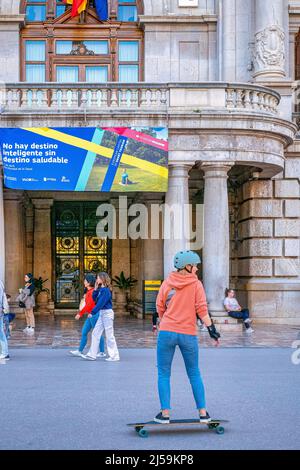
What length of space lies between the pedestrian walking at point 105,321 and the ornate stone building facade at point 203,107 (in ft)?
25.2

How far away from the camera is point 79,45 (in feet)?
98.1

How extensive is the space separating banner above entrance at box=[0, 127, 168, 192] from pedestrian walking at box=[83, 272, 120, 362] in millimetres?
7317

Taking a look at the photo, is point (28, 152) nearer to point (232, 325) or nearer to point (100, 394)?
point (232, 325)

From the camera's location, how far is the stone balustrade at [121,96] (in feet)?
81.7

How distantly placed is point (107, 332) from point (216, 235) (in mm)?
8729

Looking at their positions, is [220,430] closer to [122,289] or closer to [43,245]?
[122,289]

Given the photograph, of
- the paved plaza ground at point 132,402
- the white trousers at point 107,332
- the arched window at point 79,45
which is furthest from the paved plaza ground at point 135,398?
the arched window at point 79,45

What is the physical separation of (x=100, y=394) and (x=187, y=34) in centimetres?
1960

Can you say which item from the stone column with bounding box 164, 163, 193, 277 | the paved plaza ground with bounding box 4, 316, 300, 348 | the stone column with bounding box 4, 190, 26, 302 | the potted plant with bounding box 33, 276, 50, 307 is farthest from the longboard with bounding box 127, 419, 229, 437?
the potted plant with bounding box 33, 276, 50, 307

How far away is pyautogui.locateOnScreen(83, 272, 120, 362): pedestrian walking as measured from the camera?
1714 centimetres

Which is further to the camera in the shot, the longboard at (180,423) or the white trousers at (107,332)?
the white trousers at (107,332)

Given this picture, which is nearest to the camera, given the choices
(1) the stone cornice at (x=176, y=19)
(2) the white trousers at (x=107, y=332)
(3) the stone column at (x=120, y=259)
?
(2) the white trousers at (x=107, y=332)

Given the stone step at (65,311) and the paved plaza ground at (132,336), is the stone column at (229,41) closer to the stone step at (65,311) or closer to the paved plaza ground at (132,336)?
the paved plaza ground at (132,336)

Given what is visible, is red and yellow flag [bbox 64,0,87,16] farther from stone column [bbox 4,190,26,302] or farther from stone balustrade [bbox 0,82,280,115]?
stone column [bbox 4,190,26,302]
